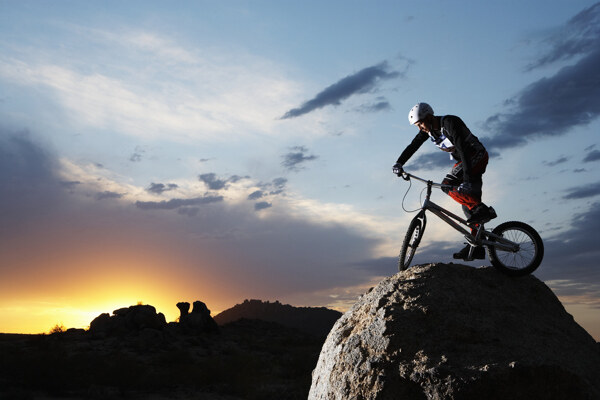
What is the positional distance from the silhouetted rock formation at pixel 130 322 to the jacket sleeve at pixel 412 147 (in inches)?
1122

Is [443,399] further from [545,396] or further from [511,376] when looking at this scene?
[545,396]

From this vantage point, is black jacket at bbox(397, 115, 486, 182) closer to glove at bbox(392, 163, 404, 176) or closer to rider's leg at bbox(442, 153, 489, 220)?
rider's leg at bbox(442, 153, 489, 220)

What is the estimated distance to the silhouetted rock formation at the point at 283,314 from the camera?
76312mm

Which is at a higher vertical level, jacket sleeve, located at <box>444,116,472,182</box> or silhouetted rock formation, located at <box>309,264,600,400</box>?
jacket sleeve, located at <box>444,116,472,182</box>

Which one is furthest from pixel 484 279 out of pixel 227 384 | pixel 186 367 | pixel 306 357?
pixel 306 357

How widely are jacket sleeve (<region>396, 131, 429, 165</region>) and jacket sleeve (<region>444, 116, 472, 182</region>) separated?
2.29 feet

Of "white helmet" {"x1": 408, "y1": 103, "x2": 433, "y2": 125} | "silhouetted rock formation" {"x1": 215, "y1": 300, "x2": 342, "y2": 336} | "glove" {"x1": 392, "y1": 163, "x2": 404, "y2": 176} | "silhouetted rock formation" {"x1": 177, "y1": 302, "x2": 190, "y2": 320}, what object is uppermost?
"silhouetted rock formation" {"x1": 215, "y1": 300, "x2": 342, "y2": 336}

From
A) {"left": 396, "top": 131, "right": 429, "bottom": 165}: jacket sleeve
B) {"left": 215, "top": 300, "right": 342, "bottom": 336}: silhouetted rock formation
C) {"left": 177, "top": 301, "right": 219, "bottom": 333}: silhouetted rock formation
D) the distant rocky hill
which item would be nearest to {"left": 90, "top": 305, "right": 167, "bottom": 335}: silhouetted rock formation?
the distant rocky hill

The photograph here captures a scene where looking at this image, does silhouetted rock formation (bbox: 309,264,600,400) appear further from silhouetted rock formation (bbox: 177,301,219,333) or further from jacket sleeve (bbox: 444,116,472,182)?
silhouetted rock formation (bbox: 177,301,219,333)

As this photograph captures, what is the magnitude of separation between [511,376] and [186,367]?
21.9m

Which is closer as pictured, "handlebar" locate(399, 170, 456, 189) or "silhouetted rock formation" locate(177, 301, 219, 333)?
"handlebar" locate(399, 170, 456, 189)

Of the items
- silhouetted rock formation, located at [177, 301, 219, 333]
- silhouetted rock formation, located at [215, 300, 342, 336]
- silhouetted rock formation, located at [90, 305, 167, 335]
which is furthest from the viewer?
silhouetted rock formation, located at [215, 300, 342, 336]

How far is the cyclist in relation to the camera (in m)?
6.53

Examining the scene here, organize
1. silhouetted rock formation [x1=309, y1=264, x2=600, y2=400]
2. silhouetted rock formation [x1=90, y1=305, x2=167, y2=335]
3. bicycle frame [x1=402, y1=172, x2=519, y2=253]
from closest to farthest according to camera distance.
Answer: silhouetted rock formation [x1=309, y1=264, x2=600, y2=400]
bicycle frame [x1=402, y1=172, x2=519, y2=253]
silhouetted rock formation [x1=90, y1=305, x2=167, y2=335]
